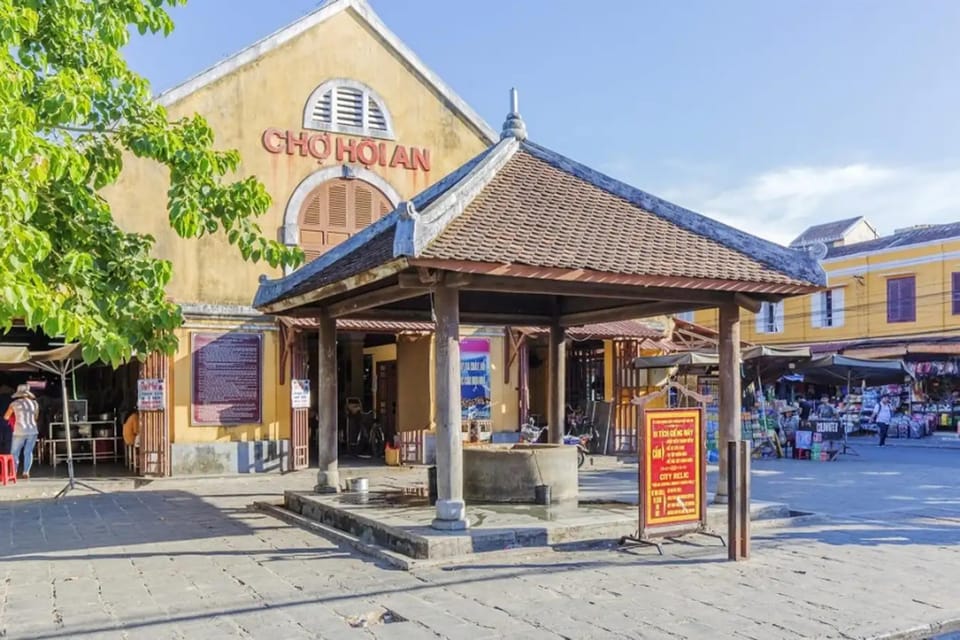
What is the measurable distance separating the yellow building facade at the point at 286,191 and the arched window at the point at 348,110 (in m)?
0.02

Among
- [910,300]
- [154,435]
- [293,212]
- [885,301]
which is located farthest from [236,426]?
[885,301]

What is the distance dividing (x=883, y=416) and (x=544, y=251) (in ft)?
67.2

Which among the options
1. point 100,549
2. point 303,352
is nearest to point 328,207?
point 303,352

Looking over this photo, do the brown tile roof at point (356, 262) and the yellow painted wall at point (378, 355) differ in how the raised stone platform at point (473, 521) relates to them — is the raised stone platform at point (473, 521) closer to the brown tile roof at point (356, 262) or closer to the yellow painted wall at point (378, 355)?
the brown tile roof at point (356, 262)

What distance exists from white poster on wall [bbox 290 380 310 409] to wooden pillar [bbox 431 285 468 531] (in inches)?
325

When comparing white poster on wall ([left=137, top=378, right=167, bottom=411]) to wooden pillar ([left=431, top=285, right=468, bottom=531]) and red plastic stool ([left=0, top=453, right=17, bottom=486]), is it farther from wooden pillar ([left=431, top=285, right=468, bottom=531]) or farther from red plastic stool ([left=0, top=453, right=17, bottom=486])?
wooden pillar ([left=431, top=285, right=468, bottom=531])

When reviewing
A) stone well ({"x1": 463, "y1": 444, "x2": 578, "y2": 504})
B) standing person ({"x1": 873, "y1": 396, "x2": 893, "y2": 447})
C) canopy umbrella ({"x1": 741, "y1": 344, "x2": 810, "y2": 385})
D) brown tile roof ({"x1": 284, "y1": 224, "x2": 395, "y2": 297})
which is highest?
brown tile roof ({"x1": 284, "y1": 224, "x2": 395, "y2": 297})

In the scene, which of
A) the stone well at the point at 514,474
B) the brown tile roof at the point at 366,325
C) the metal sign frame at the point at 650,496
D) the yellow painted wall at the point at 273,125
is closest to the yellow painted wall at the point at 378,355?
the brown tile roof at the point at 366,325

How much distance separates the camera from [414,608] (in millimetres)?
6680

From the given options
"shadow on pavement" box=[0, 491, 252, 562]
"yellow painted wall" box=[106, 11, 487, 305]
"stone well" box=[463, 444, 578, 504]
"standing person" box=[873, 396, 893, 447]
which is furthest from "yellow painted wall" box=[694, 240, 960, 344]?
"shadow on pavement" box=[0, 491, 252, 562]

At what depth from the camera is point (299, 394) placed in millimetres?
16578

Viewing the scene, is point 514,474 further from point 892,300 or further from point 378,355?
point 892,300

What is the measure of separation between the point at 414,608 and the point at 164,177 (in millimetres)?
11701

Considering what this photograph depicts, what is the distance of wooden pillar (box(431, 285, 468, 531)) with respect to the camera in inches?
343
